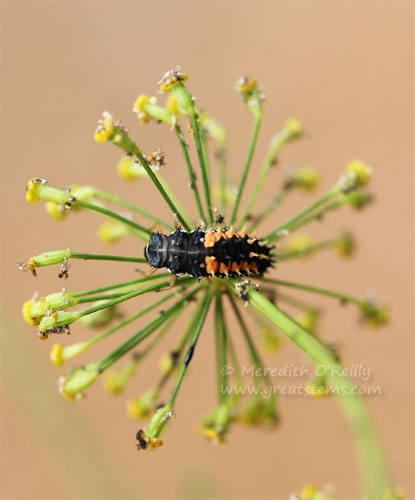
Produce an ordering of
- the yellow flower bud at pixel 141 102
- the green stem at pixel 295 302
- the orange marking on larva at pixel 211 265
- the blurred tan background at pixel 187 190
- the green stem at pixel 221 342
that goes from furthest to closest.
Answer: the blurred tan background at pixel 187 190 → the green stem at pixel 295 302 → the green stem at pixel 221 342 → the yellow flower bud at pixel 141 102 → the orange marking on larva at pixel 211 265

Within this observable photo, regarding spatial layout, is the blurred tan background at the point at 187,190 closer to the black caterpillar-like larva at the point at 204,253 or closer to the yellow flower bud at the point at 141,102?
the black caterpillar-like larva at the point at 204,253

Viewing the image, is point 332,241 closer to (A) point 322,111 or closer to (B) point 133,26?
(A) point 322,111

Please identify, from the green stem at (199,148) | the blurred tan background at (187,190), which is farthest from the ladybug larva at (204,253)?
the blurred tan background at (187,190)

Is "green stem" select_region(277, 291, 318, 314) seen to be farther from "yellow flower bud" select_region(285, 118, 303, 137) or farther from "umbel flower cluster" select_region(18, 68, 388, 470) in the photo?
"yellow flower bud" select_region(285, 118, 303, 137)

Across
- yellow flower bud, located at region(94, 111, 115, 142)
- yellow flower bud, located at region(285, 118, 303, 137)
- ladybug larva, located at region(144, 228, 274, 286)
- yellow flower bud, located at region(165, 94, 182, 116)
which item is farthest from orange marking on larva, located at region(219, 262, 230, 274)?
yellow flower bud, located at region(285, 118, 303, 137)

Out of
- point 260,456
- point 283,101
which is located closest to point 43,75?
point 283,101

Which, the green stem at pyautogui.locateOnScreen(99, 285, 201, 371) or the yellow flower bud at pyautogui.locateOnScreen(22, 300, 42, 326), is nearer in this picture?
the yellow flower bud at pyautogui.locateOnScreen(22, 300, 42, 326)

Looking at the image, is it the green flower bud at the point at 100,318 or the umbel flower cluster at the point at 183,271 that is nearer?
the umbel flower cluster at the point at 183,271
